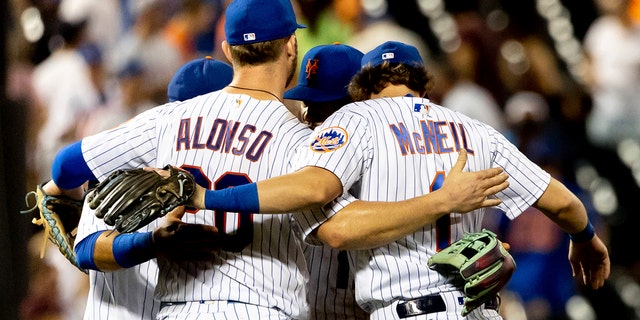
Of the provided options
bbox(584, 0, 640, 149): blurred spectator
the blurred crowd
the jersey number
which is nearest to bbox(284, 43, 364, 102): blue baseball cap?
the jersey number

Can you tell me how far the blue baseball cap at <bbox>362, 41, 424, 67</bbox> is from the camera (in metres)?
2.30

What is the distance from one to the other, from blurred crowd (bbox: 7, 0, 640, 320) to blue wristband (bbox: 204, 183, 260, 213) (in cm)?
258

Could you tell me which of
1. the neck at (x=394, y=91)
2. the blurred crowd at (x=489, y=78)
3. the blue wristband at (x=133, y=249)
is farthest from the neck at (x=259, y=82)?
the blurred crowd at (x=489, y=78)

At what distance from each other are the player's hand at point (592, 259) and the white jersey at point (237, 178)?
2.95 feet

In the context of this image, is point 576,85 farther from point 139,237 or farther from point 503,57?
point 139,237

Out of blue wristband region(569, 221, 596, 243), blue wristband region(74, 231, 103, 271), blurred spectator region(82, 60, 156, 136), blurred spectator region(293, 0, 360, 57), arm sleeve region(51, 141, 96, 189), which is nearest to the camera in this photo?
blue wristband region(74, 231, 103, 271)

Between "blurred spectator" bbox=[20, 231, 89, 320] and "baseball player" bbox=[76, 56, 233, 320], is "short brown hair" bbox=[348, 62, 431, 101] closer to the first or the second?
"baseball player" bbox=[76, 56, 233, 320]

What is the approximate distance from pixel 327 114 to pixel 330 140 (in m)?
0.72

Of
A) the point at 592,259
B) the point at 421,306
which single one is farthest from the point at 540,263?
the point at 421,306

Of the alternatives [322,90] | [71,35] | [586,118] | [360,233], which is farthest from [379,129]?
[71,35]

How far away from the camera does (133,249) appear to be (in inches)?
79.9

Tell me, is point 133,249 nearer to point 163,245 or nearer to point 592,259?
point 163,245

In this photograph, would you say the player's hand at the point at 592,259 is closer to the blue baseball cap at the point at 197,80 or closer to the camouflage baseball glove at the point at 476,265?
the camouflage baseball glove at the point at 476,265

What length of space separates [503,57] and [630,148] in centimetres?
90
